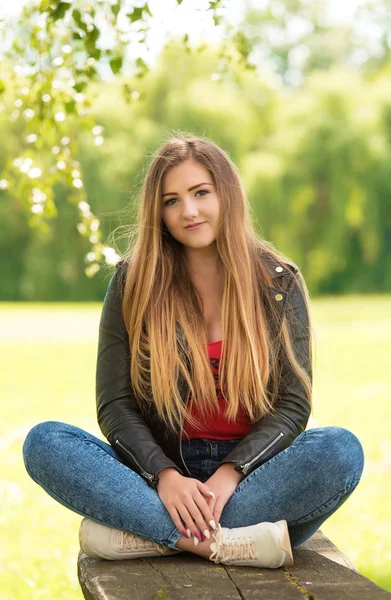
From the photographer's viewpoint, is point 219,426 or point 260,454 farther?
point 219,426

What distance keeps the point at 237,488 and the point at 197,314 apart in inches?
19.5

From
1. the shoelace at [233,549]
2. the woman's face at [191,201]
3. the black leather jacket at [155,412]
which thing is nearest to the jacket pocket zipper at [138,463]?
the black leather jacket at [155,412]

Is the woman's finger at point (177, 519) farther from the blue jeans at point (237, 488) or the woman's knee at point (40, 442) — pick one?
the woman's knee at point (40, 442)

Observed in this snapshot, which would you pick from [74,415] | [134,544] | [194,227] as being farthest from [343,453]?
[74,415]

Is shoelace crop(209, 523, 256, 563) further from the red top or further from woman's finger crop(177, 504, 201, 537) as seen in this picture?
the red top

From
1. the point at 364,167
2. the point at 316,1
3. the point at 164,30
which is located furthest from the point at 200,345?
the point at 316,1

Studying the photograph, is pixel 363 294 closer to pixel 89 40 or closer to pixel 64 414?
pixel 64 414

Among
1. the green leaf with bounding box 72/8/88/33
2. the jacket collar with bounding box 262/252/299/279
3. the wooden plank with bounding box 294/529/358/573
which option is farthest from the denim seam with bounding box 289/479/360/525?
the green leaf with bounding box 72/8/88/33

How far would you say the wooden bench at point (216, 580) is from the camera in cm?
175

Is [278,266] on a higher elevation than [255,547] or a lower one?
higher

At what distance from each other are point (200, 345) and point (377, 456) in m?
3.36

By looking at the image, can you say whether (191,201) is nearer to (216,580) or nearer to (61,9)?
(61,9)

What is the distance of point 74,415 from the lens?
7.10 meters

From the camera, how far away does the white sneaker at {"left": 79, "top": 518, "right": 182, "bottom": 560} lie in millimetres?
2010
